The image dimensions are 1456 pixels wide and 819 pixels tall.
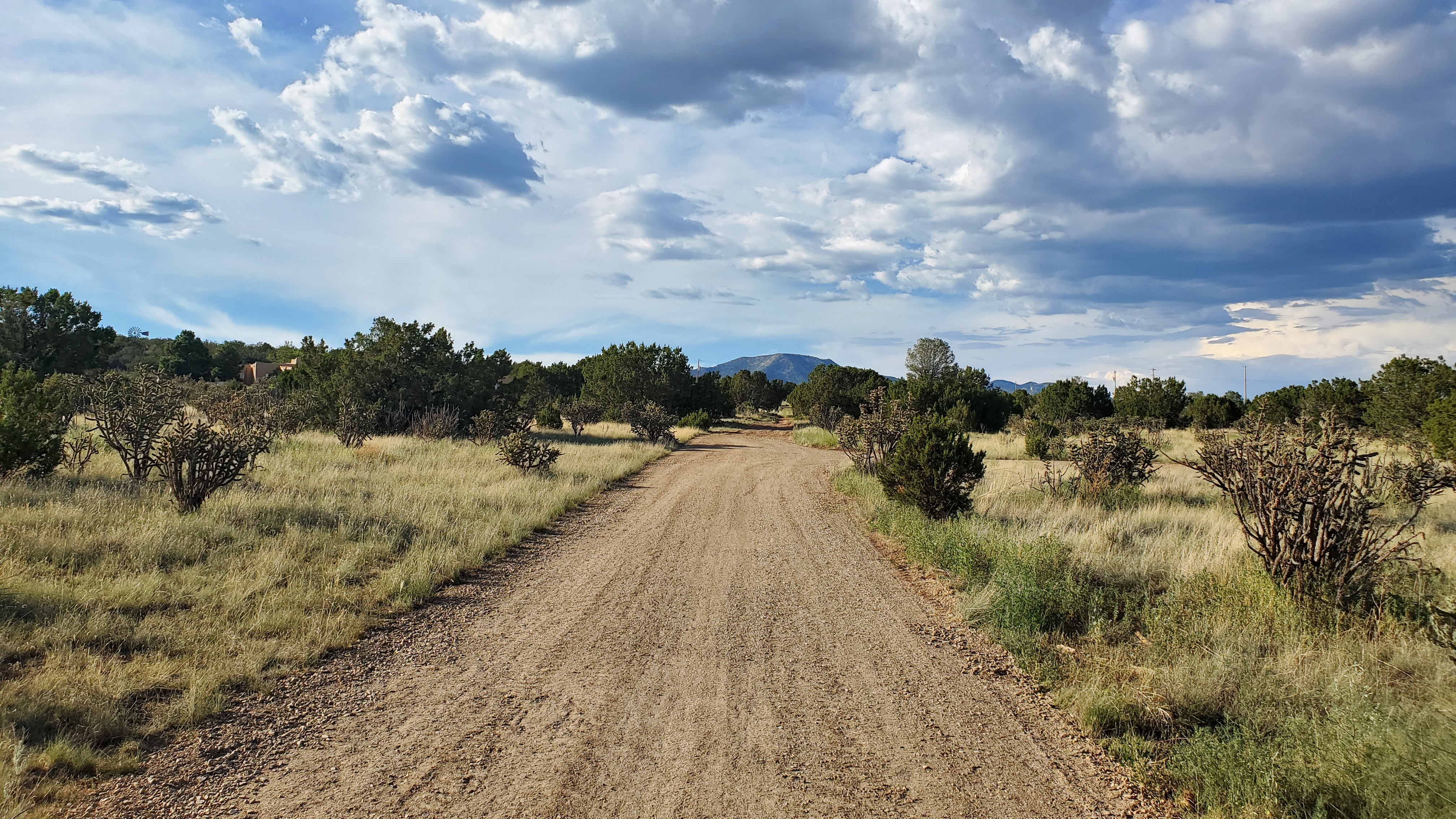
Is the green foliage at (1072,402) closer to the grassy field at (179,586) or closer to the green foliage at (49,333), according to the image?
the grassy field at (179,586)

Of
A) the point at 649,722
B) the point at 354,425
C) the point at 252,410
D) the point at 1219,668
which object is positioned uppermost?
the point at 252,410

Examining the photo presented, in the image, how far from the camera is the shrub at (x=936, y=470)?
36.6 feet

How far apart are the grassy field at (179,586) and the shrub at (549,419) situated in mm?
21559

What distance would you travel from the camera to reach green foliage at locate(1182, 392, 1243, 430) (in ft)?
126

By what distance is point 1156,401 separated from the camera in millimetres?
40438

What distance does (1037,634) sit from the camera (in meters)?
6.07

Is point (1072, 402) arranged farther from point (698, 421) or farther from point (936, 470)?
point (936, 470)

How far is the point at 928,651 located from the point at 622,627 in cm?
284

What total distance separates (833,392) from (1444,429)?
2812 centimetres

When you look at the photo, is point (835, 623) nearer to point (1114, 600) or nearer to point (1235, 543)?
point (1114, 600)

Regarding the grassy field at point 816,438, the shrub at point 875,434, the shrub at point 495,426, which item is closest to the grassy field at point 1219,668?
the shrub at point 875,434

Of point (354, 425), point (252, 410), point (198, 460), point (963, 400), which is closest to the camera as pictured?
point (198, 460)

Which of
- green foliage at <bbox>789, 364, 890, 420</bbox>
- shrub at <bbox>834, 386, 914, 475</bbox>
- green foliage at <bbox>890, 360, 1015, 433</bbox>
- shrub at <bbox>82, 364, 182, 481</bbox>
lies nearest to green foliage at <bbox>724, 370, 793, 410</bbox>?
green foliage at <bbox>789, 364, 890, 420</bbox>

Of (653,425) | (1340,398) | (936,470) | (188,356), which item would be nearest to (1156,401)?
(1340,398)
